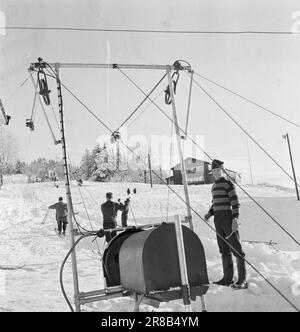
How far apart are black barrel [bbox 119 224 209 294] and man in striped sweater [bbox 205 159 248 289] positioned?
152 centimetres

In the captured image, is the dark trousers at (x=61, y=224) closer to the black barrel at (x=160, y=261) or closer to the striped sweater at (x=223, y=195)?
the striped sweater at (x=223, y=195)

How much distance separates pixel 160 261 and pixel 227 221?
1948 mm

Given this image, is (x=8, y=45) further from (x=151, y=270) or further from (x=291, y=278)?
(x=291, y=278)

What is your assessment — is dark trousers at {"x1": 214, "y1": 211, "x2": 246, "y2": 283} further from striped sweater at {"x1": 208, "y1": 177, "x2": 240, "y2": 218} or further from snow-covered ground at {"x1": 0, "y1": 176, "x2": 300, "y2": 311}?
snow-covered ground at {"x1": 0, "y1": 176, "x2": 300, "y2": 311}

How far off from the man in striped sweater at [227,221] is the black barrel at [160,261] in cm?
152

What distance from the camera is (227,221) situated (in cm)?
466

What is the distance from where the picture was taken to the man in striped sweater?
4.54 m

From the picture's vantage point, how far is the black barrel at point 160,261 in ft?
9.49

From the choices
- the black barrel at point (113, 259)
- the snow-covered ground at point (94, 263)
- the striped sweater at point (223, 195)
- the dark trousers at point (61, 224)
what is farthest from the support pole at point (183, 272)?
the dark trousers at point (61, 224)

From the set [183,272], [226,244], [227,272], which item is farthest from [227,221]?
[183,272]

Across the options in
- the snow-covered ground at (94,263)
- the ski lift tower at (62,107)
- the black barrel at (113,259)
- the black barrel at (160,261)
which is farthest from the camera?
the snow-covered ground at (94,263)

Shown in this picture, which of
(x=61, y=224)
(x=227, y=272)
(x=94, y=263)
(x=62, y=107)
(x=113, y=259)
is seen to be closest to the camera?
(x=113, y=259)

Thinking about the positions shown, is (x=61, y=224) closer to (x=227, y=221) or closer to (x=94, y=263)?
(x=94, y=263)

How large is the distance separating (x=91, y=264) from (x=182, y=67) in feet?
14.2
